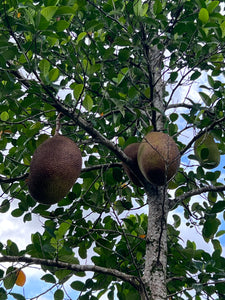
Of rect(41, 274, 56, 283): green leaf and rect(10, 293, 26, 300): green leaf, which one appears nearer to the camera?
rect(10, 293, 26, 300): green leaf

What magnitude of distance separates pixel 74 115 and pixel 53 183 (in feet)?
1.33

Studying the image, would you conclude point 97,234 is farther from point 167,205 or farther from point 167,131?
point 167,131

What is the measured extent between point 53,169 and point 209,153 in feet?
4.67

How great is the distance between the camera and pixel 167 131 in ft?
8.92

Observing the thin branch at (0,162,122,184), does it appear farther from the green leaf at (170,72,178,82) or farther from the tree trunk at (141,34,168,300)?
the green leaf at (170,72,178,82)

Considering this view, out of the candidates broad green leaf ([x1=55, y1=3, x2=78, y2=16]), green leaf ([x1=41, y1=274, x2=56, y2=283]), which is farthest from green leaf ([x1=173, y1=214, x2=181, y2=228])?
broad green leaf ([x1=55, y1=3, x2=78, y2=16])

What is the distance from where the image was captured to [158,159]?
2.29 m

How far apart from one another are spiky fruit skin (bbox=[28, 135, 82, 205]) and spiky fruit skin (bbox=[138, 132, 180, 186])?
42cm

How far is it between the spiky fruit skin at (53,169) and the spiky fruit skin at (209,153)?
3.31ft

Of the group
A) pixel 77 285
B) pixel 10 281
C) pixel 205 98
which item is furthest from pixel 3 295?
pixel 205 98

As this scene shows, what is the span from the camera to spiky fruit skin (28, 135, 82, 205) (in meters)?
2.12

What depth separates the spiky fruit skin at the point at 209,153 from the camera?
2.76 m

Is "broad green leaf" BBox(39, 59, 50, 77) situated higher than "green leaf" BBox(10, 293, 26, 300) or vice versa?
"broad green leaf" BBox(39, 59, 50, 77)

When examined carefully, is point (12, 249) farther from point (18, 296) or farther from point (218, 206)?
point (218, 206)
